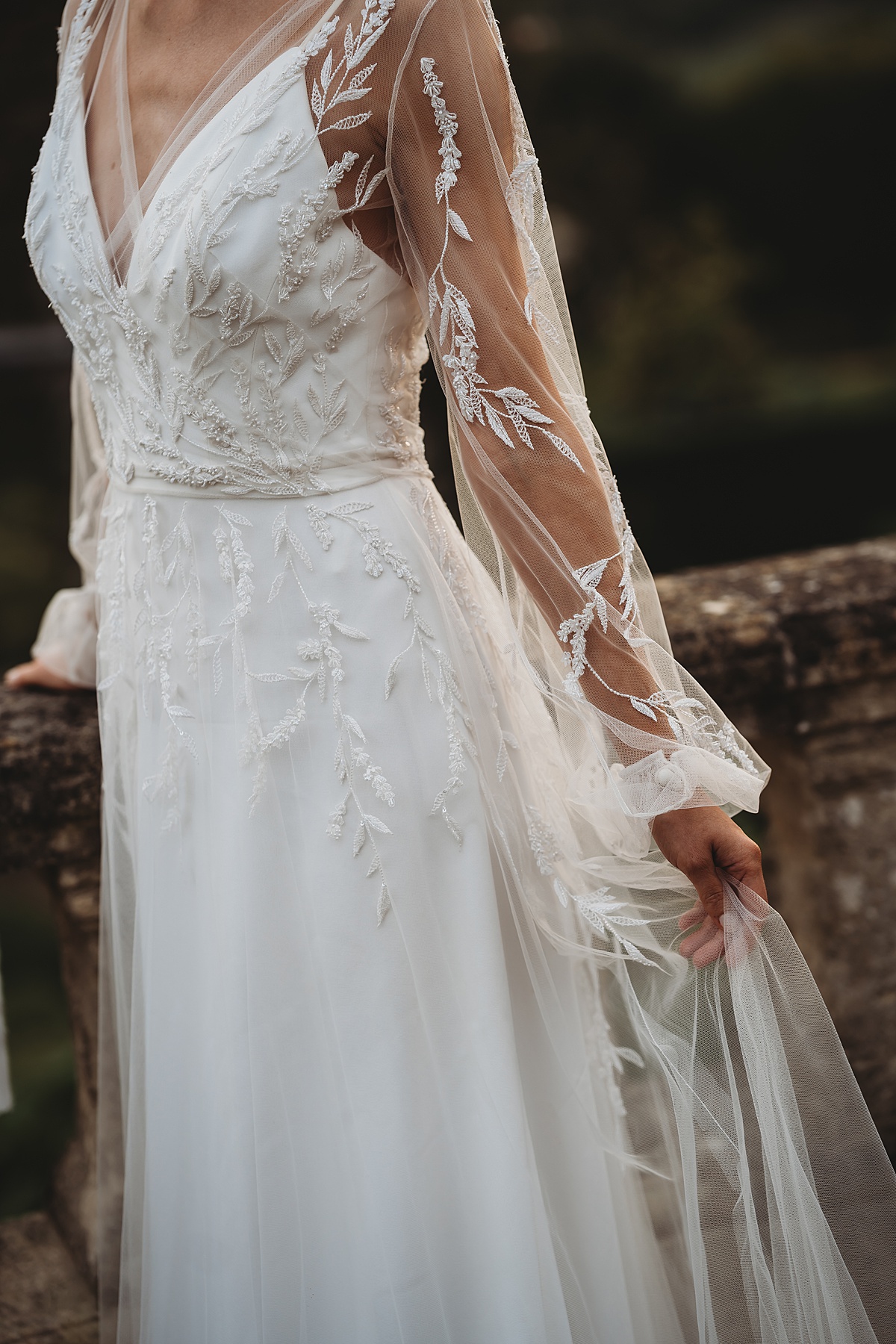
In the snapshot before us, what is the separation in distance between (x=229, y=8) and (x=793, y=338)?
18.1 ft

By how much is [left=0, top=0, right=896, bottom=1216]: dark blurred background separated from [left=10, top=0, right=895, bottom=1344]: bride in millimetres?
4408

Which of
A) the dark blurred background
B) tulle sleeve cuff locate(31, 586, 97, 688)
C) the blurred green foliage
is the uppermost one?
the dark blurred background

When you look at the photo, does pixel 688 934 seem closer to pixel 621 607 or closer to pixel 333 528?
pixel 621 607

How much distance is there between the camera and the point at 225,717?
1.34 metres

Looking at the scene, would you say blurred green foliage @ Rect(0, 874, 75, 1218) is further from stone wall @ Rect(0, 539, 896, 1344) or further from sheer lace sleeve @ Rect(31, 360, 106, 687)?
stone wall @ Rect(0, 539, 896, 1344)

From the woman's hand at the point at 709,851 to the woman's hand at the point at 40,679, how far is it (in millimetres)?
1070

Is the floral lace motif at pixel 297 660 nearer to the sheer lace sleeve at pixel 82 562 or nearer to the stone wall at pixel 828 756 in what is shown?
the sheer lace sleeve at pixel 82 562

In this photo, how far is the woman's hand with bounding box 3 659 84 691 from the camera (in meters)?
1.88

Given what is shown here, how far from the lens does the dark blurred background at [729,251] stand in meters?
5.82

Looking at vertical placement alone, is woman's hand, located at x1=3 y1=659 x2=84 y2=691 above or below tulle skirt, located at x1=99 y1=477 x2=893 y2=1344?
above

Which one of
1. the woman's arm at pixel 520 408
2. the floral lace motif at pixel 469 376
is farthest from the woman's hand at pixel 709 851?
the floral lace motif at pixel 469 376

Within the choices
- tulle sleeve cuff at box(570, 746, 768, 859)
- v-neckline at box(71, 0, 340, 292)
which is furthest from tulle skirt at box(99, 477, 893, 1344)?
v-neckline at box(71, 0, 340, 292)

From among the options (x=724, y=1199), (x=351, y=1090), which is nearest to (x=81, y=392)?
(x=351, y=1090)

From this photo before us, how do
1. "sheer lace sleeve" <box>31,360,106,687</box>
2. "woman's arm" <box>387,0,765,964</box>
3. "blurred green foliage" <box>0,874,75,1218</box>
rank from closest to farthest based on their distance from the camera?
"woman's arm" <box>387,0,765,964</box> → "sheer lace sleeve" <box>31,360,106,687</box> → "blurred green foliage" <box>0,874,75,1218</box>
